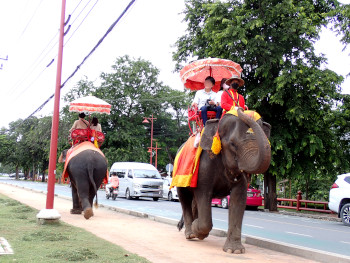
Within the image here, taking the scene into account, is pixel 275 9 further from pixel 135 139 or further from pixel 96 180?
pixel 135 139

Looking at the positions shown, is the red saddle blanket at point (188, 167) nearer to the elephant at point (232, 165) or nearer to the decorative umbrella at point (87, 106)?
the elephant at point (232, 165)

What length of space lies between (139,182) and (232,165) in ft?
68.0

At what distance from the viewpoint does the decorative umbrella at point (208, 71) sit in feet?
29.1

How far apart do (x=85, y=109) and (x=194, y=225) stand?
257 inches

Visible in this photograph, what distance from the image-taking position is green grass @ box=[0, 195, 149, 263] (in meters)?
5.95

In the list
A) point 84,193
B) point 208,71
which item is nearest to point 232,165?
point 208,71

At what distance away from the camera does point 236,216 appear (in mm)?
7238

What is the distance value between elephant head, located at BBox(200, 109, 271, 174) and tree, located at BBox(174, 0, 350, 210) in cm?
1276

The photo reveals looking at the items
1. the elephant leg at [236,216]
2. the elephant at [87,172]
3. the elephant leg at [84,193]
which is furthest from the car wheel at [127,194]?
the elephant leg at [236,216]

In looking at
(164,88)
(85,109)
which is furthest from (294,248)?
(164,88)

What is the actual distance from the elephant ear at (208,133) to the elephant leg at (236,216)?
2.50 ft

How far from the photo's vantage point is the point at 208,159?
7637mm

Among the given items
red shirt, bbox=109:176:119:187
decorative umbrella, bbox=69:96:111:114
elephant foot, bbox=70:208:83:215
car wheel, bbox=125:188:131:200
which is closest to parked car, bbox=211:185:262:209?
red shirt, bbox=109:176:119:187

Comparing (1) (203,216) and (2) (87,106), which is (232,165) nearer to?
(1) (203,216)
